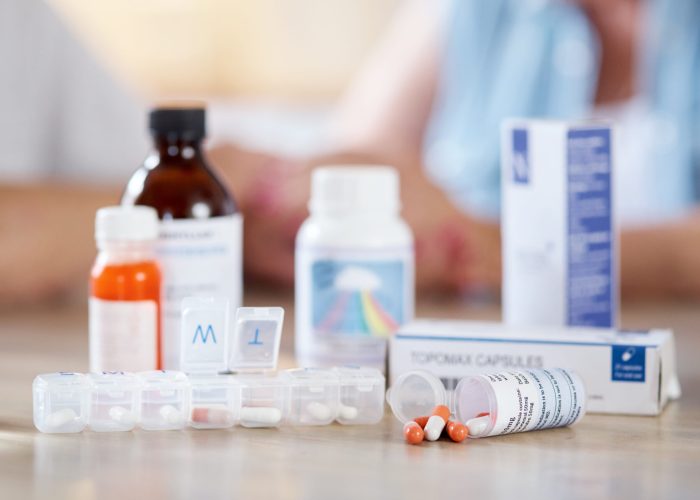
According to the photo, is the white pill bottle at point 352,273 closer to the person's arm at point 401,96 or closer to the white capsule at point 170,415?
the white capsule at point 170,415

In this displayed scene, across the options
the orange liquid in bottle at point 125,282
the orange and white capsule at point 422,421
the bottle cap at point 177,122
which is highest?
the bottle cap at point 177,122

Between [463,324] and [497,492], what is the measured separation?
30 cm

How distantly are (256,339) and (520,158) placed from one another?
29 centimetres

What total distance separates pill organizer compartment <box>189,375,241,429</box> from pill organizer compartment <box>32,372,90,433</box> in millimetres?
67

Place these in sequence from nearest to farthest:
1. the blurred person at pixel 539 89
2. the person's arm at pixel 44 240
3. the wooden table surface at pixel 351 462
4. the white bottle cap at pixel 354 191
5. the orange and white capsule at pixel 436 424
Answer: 1. the wooden table surface at pixel 351 462
2. the orange and white capsule at pixel 436 424
3. the white bottle cap at pixel 354 191
4. the person's arm at pixel 44 240
5. the blurred person at pixel 539 89

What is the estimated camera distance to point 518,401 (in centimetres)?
69

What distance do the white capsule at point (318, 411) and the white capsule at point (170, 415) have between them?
0.08m

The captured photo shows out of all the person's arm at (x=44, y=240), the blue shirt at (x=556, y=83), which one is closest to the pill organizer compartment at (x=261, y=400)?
the person's arm at (x=44, y=240)

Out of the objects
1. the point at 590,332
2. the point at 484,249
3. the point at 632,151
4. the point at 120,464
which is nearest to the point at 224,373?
the point at 120,464

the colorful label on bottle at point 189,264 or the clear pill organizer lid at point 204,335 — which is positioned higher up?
the colorful label on bottle at point 189,264

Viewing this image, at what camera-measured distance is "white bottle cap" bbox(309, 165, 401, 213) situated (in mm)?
889

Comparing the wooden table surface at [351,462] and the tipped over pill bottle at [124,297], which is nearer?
the wooden table surface at [351,462]

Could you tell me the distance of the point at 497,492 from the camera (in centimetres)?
57

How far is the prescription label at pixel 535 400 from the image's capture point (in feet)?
2.24
